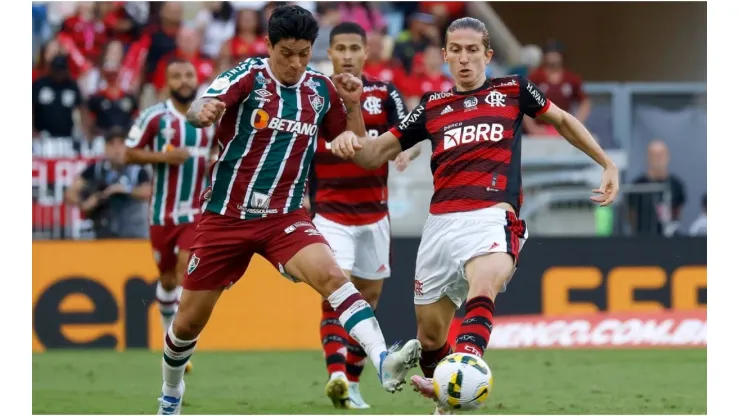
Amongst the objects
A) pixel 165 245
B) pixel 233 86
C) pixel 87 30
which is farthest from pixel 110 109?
pixel 233 86

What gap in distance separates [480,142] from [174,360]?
2457mm

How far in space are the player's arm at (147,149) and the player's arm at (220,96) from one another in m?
3.63

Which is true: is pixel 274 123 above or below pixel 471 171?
above

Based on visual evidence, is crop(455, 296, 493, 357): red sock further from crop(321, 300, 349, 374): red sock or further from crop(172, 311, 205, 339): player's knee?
crop(321, 300, 349, 374): red sock

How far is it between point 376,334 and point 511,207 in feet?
3.97

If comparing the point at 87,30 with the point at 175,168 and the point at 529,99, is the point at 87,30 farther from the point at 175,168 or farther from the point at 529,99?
the point at 529,99

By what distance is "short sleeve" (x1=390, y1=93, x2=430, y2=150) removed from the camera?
312 inches


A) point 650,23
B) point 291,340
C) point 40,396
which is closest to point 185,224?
point 40,396

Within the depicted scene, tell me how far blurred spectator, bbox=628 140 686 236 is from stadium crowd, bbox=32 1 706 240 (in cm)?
2

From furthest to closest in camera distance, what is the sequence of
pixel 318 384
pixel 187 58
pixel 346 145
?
1. pixel 187 58
2. pixel 318 384
3. pixel 346 145

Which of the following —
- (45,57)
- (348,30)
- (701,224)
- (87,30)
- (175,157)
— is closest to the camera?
(348,30)

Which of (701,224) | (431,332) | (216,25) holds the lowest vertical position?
(431,332)

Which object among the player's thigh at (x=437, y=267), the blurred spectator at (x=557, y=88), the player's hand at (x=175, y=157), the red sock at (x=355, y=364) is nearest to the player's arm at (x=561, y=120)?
the player's thigh at (x=437, y=267)

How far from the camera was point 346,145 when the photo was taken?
772 cm
